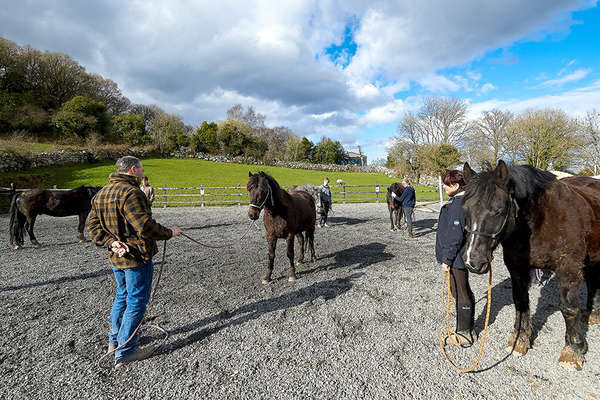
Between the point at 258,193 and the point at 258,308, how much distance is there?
1877mm

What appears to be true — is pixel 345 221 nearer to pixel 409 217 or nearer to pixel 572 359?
pixel 409 217

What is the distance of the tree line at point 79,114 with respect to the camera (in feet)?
102

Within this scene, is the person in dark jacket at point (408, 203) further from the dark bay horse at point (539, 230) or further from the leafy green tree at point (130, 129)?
the leafy green tree at point (130, 129)

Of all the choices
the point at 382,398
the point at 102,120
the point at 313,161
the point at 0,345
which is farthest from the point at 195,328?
the point at 313,161

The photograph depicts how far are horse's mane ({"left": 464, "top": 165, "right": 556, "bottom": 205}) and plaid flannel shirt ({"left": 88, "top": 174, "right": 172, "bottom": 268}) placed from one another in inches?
117

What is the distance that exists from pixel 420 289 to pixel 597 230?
2.40 m

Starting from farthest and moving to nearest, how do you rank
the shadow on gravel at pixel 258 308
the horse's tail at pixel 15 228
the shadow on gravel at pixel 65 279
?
the horse's tail at pixel 15 228 → the shadow on gravel at pixel 65 279 → the shadow on gravel at pixel 258 308

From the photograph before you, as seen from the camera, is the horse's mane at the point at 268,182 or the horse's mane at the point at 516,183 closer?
the horse's mane at the point at 516,183

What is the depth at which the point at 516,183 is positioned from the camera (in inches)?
94.4

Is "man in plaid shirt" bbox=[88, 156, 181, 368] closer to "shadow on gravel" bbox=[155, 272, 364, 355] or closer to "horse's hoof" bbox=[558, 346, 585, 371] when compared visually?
"shadow on gravel" bbox=[155, 272, 364, 355]

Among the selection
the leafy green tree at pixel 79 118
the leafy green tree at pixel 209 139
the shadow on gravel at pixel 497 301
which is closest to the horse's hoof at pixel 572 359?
the shadow on gravel at pixel 497 301

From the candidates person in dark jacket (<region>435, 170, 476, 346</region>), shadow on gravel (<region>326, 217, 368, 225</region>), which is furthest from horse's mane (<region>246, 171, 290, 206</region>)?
shadow on gravel (<region>326, 217, 368, 225</region>)

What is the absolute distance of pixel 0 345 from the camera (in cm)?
296

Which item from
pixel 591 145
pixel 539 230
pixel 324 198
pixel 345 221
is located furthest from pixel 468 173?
pixel 591 145
